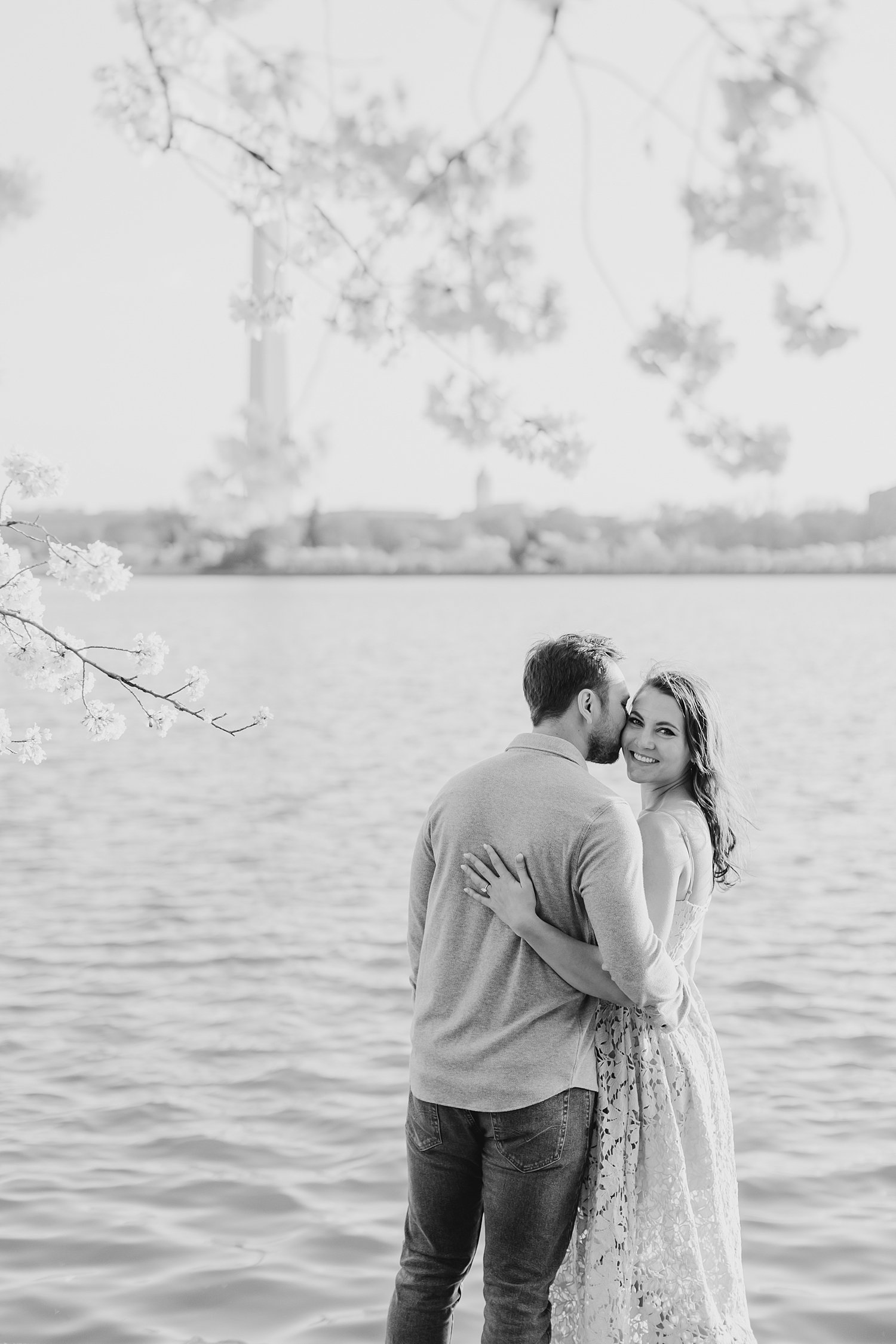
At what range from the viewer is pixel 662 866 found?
2.46 meters

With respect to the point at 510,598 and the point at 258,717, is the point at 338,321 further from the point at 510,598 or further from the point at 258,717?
the point at 510,598

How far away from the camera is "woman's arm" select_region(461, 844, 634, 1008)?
227 cm

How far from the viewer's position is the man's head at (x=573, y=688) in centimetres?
238

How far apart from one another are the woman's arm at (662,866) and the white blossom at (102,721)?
1.12m

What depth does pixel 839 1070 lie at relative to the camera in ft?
19.5

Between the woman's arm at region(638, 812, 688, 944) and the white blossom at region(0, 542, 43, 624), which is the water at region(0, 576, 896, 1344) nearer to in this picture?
the woman's arm at region(638, 812, 688, 944)

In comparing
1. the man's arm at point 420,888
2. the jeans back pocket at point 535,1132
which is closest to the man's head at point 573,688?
the man's arm at point 420,888

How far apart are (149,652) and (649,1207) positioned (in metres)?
1.44

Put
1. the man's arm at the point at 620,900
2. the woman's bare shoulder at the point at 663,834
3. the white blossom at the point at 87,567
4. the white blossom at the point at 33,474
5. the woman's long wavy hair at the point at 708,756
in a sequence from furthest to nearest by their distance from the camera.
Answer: the white blossom at the point at 87,567
the white blossom at the point at 33,474
the woman's long wavy hair at the point at 708,756
the woman's bare shoulder at the point at 663,834
the man's arm at the point at 620,900

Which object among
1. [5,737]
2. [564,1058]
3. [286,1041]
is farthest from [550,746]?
[286,1041]

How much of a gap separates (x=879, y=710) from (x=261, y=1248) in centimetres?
2286

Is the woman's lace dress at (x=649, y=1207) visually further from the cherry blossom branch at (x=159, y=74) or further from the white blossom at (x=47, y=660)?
the cherry blossom branch at (x=159, y=74)

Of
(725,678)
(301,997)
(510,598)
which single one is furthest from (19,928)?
(510,598)

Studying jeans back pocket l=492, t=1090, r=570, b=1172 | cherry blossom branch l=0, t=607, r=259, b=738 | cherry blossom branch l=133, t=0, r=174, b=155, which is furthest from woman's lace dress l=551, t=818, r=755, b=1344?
cherry blossom branch l=133, t=0, r=174, b=155
